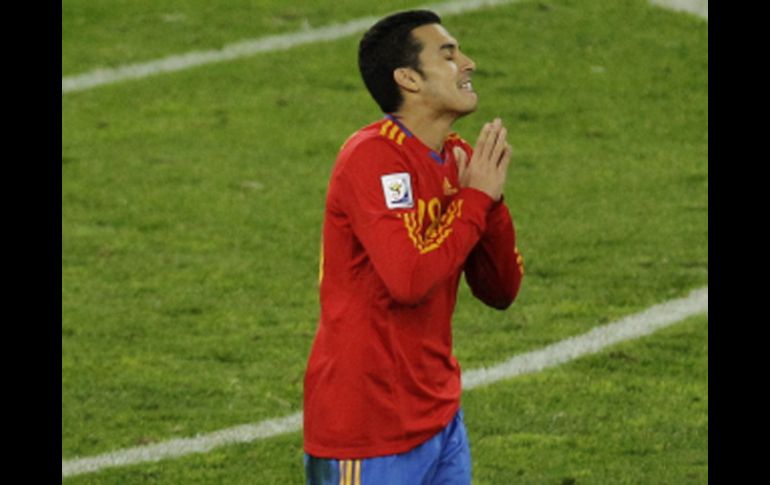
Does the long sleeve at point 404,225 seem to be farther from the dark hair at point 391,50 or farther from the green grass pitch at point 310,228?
the green grass pitch at point 310,228

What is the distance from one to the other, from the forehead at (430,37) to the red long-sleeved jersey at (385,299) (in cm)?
22

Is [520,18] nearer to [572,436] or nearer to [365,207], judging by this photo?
[572,436]

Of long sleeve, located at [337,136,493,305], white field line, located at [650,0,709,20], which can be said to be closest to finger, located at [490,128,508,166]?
long sleeve, located at [337,136,493,305]

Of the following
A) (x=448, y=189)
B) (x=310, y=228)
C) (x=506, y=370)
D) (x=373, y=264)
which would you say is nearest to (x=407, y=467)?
(x=373, y=264)

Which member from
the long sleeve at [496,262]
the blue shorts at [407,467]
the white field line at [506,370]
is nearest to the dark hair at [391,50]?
the long sleeve at [496,262]

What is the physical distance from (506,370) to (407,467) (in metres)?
3.94

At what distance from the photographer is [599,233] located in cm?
A: 1153

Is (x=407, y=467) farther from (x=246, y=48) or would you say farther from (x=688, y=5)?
(x=688, y=5)

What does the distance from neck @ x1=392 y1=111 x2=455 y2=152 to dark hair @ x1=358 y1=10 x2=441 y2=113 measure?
0.04 m

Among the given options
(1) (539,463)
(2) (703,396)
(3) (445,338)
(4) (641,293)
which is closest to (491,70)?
(4) (641,293)

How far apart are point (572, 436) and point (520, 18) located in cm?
699

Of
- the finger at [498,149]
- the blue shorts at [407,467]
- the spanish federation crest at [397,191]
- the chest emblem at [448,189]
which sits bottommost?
the blue shorts at [407,467]

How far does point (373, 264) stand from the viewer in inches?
213

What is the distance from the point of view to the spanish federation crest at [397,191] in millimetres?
5414
